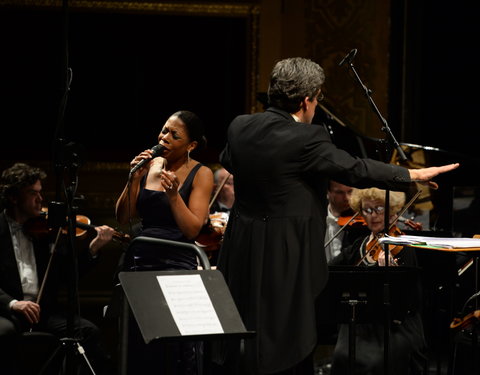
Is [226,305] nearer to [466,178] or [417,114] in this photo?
[466,178]

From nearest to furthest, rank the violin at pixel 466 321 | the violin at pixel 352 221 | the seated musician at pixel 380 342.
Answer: the violin at pixel 466 321, the seated musician at pixel 380 342, the violin at pixel 352 221

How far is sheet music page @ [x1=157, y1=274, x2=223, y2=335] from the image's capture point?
2342mm

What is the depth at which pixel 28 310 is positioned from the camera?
4324 millimetres

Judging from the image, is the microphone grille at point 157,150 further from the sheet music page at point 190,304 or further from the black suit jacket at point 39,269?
the black suit jacket at point 39,269

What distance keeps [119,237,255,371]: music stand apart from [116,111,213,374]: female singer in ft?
2.68

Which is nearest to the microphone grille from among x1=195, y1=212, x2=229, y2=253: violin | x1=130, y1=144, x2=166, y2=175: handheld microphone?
x1=130, y1=144, x2=166, y2=175: handheld microphone

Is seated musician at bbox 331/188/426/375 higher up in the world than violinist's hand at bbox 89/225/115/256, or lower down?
lower down

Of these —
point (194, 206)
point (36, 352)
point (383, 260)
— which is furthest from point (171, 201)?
point (36, 352)

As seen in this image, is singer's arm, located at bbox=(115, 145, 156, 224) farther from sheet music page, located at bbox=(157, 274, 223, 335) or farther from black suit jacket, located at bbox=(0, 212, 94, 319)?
black suit jacket, located at bbox=(0, 212, 94, 319)

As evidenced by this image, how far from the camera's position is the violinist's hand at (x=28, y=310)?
432cm

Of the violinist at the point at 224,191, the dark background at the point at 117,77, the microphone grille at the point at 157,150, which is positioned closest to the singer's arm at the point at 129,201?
the microphone grille at the point at 157,150

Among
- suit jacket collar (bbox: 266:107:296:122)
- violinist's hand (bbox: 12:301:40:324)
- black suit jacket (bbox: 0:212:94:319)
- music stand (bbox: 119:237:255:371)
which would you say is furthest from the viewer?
black suit jacket (bbox: 0:212:94:319)

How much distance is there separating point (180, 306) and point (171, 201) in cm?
96

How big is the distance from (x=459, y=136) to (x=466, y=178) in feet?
4.89
